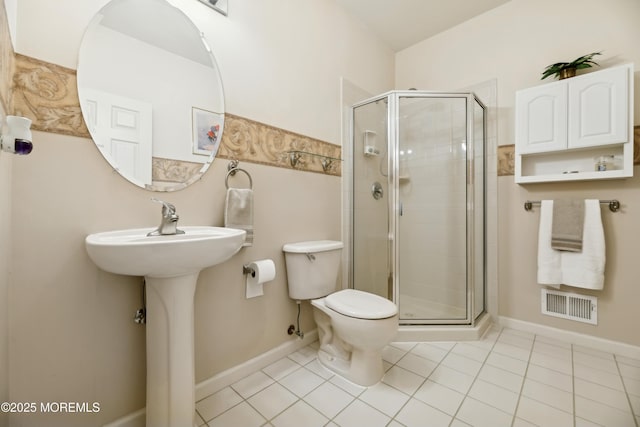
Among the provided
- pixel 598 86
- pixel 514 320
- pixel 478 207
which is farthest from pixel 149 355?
pixel 598 86

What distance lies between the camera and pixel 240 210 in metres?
1.38

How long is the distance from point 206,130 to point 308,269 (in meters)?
0.96

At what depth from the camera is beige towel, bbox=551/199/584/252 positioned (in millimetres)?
1747

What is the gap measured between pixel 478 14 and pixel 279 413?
3.14m

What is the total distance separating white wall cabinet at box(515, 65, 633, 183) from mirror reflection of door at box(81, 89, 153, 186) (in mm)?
2326

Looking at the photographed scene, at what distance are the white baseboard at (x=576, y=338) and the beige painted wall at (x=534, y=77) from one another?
0.04 m

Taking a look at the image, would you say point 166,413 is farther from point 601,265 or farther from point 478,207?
point 601,265

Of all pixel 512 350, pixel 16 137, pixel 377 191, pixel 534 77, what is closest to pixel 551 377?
pixel 512 350

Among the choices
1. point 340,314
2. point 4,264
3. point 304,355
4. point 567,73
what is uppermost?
point 567,73

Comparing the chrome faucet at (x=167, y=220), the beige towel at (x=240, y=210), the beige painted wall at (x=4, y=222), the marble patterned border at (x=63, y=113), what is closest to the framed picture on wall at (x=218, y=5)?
the marble patterned border at (x=63, y=113)

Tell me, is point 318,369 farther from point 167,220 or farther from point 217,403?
point 167,220

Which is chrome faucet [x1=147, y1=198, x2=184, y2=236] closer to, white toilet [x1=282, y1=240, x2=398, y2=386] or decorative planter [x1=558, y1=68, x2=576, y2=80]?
white toilet [x1=282, y1=240, x2=398, y2=386]

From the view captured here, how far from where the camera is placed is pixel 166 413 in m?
1.02

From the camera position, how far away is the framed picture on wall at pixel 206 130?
131cm
